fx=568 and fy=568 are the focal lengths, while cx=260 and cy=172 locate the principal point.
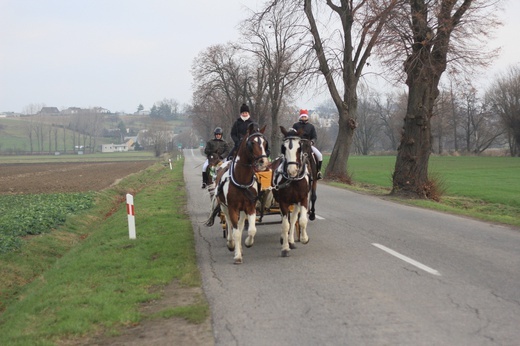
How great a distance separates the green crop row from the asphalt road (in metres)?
4.91

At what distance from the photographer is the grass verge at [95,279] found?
625cm

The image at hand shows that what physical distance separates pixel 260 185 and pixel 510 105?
85.1 metres

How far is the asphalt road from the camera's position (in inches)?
215

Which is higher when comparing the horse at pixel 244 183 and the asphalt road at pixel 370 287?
the horse at pixel 244 183

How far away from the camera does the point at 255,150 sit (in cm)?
870

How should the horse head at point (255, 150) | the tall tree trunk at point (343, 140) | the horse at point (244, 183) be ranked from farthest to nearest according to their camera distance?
the tall tree trunk at point (343, 140) → the horse at point (244, 183) → the horse head at point (255, 150)

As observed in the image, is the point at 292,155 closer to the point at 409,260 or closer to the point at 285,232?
the point at 285,232

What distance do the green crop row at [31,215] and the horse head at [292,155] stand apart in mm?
6982

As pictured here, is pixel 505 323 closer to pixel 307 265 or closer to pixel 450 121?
pixel 307 265

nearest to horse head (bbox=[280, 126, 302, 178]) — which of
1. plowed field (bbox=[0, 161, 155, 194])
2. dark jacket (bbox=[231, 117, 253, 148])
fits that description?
dark jacket (bbox=[231, 117, 253, 148])

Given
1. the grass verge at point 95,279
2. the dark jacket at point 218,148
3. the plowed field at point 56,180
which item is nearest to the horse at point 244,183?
the grass verge at point 95,279

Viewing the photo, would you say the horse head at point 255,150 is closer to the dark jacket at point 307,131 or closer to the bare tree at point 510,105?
the dark jacket at point 307,131

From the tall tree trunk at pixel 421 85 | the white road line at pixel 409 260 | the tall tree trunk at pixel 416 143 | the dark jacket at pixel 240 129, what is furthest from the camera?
the tall tree trunk at pixel 416 143

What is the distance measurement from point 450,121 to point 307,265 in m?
106
